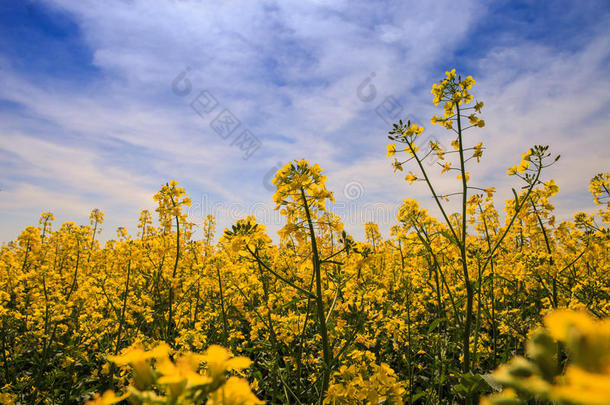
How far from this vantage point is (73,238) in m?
7.34

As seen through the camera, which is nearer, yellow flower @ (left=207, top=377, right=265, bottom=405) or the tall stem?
yellow flower @ (left=207, top=377, right=265, bottom=405)

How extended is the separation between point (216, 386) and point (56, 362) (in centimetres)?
545

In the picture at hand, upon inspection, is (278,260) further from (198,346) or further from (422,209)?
(422,209)

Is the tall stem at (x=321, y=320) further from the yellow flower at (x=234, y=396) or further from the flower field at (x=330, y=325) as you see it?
the yellow flower at (x=234, y=396)

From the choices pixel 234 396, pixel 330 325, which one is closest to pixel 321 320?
pixel 330 325

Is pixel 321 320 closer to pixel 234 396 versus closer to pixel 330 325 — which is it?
pixel 330 325

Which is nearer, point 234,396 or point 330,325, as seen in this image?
point 234,396

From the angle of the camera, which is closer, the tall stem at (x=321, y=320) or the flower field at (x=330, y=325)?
the flower field at (x=330, y=325)

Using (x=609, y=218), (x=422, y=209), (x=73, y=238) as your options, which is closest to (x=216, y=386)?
(x=422, y=209)

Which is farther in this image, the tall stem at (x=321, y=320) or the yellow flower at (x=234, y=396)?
the tall stem at (x=321, y=320)

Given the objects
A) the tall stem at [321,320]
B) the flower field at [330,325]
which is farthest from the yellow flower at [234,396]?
the tall stem at [321,320]

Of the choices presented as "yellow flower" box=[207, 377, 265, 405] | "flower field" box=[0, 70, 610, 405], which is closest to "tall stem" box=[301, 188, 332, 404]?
"flower field" box=[0, 70, 610, 405]

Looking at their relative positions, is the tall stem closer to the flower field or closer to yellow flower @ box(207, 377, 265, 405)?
the flower field

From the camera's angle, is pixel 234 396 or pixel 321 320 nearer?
pixel 234 396
